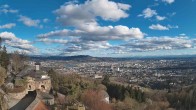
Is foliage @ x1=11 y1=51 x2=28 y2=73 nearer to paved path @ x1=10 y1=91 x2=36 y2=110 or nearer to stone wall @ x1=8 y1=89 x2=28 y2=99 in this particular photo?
stone wall @ x1=8 y1=89 x2=28 y2=99

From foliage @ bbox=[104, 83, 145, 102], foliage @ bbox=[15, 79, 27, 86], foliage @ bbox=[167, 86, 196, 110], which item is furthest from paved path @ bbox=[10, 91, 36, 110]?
foliage @ bbox=[167, 86, 196, 110]

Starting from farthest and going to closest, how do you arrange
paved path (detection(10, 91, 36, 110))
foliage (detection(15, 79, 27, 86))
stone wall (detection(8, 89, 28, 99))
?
foliage (detection(15, 79, 27, 86)) < stone wall (detection(8, 89, 28, 99)) < paved path (detection(10, 91, 36, 110))

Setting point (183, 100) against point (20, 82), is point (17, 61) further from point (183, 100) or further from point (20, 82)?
point (183, 100)

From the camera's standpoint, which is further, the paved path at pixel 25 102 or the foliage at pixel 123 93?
the foliage at pixel 123 93

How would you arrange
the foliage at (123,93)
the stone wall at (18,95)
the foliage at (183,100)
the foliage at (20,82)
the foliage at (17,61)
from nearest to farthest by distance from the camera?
the stone wall at (18,95) → the foliage at (20,82) → the foliage at (17,61) → the foliage at (123,93) → the foliage at (183,100)

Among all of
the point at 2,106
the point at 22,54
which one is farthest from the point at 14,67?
the point at 2,106

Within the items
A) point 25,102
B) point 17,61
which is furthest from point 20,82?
point 17,61

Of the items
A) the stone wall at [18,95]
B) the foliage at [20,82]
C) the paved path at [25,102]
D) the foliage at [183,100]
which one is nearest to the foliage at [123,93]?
the foliage at [183,100]

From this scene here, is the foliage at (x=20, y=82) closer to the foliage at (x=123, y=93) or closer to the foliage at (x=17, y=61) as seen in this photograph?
the foliage at (x=17, y=61)

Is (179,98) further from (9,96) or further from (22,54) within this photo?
(9,96)
